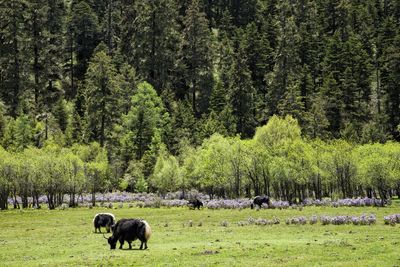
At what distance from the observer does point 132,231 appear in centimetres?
2773

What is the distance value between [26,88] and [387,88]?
269 feet

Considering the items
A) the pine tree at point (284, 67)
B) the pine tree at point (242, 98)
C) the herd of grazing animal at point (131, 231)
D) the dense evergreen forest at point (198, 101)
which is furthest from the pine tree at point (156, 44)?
the herd of grazing animal at point (131, 231)

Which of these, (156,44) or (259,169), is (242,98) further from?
(259,169)

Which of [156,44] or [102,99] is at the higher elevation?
[156,44]

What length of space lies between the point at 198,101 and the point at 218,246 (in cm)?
10399

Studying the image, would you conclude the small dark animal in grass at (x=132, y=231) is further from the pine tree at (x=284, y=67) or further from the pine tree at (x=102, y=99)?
the pine tree at (x=284, y=67)

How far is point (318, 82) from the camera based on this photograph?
124 m

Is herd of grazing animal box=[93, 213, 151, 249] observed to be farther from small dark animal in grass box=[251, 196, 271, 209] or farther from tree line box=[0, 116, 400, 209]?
tree line box=[0, 116, 400, 209]

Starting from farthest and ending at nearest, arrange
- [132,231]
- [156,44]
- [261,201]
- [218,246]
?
1. [156,44]
2. [261,201]
3. [132,231]
4. [218,246]

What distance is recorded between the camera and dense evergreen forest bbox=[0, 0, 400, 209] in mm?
70938

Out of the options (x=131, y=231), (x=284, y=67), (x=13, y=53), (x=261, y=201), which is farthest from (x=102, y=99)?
(x=131, y=231)

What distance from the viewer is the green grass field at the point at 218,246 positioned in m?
21.9

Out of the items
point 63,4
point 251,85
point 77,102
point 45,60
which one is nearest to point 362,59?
point 251,85

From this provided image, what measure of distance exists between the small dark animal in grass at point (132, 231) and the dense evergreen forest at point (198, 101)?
40679 mm
